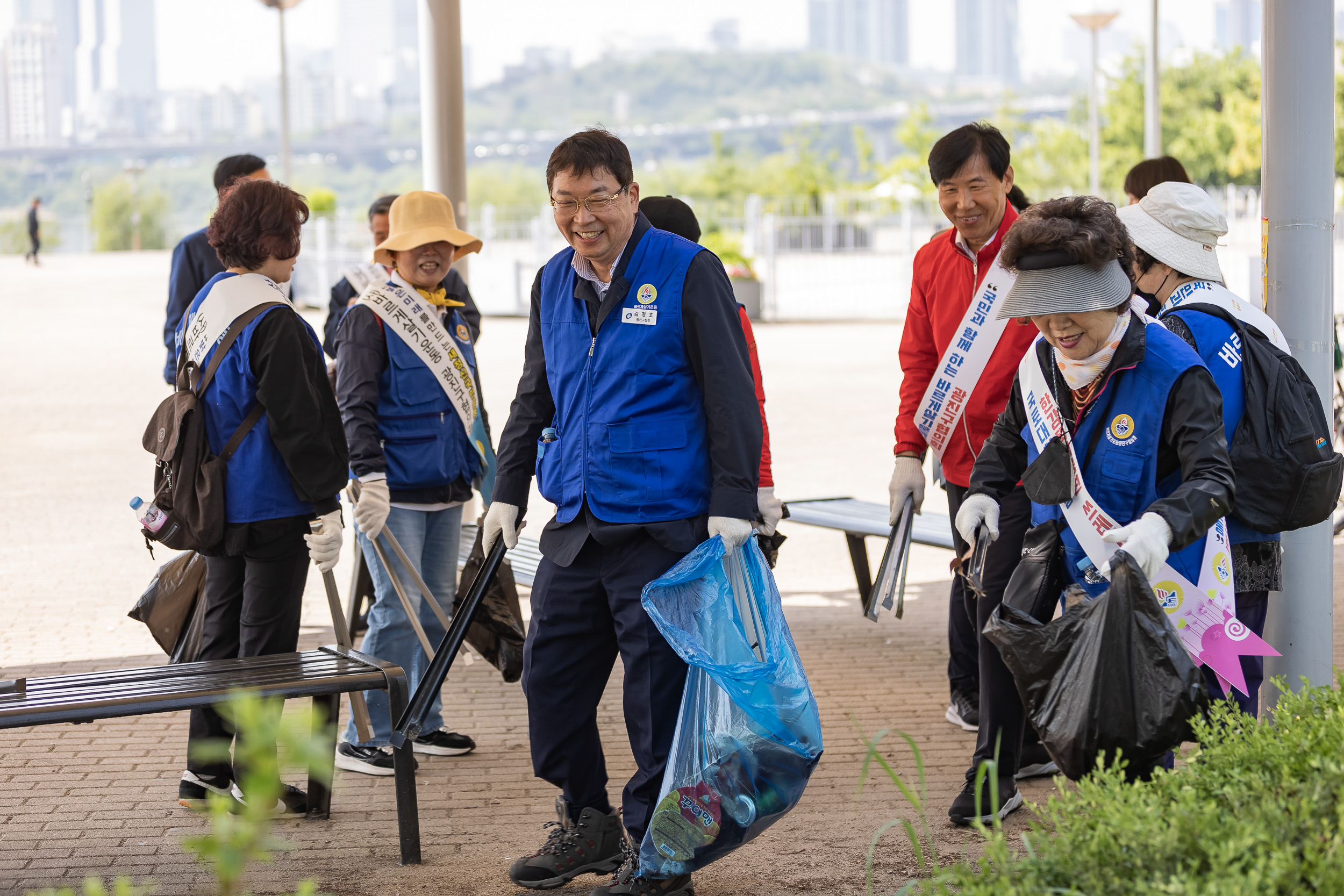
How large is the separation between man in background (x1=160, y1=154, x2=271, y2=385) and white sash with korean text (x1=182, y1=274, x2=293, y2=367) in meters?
2.04

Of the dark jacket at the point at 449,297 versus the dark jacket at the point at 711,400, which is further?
the dark jacket at the point at 449,297

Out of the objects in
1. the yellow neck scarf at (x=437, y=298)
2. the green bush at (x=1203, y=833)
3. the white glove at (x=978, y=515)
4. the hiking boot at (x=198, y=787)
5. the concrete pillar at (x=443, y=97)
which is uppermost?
the concrete pillar at (x=443, y=97)

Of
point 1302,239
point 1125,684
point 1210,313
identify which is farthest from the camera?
point 1302,239

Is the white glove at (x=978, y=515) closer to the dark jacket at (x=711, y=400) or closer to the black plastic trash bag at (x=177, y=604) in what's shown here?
the dark jacket at (x=711, y=400)

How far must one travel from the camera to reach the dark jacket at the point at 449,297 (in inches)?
232

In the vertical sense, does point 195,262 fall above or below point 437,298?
above

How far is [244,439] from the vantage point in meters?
4.14

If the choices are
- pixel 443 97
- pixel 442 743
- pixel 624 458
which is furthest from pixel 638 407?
pixel 443 97

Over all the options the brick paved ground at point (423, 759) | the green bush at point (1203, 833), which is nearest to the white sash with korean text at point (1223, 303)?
the green bush at point (1203, 833)

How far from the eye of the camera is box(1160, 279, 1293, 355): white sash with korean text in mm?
3650

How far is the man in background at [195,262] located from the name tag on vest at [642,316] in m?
3.16

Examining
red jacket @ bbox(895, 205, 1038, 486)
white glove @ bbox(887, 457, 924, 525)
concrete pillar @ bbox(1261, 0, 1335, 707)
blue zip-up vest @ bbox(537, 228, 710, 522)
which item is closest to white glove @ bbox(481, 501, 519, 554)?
blue zip-up vest @ bbox(537, 228, 710, 522)

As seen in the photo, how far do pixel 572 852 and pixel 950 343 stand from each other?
2.04 metres

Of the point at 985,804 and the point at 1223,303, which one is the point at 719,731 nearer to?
the point at 985,804
